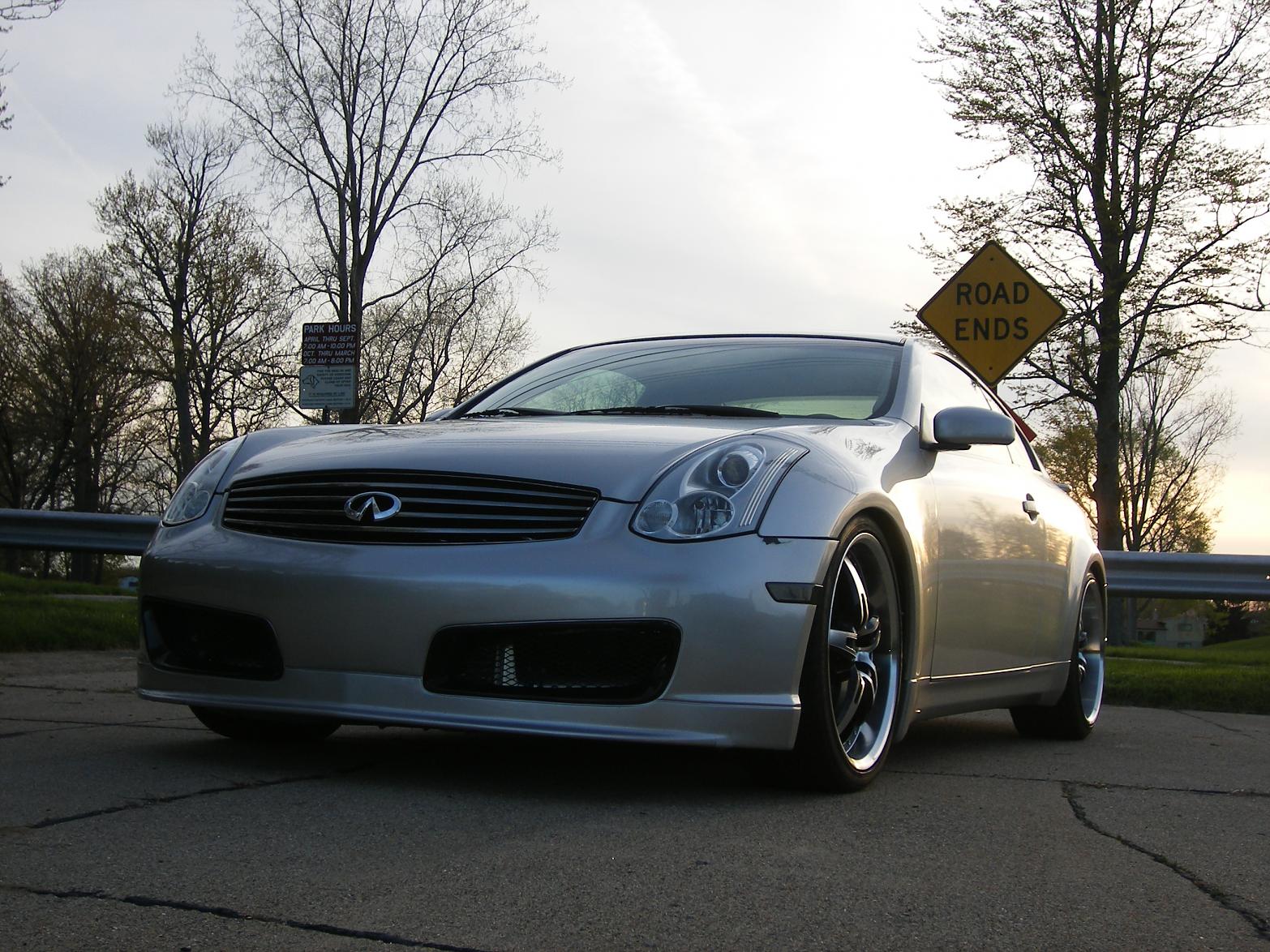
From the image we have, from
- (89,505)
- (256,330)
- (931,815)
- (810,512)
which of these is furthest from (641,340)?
(89,505)

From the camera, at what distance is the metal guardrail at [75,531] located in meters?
8.86

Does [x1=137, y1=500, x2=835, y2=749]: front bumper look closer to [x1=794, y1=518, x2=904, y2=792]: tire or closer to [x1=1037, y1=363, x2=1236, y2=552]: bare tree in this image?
[x1=794, y1=518, x2=904, y2=792]: tire

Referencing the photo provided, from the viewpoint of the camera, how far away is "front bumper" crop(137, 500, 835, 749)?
10.9 feet

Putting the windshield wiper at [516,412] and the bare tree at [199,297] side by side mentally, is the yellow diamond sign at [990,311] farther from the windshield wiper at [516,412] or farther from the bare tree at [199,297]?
the bare tree at [199,297]

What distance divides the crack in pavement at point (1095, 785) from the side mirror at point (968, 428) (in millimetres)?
979

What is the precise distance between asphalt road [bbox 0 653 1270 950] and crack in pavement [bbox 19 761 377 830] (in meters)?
0.01

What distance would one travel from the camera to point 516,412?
4770 mm

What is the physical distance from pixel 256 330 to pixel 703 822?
34268mm

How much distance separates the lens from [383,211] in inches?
908

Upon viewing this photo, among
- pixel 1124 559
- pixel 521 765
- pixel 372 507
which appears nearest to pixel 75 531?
pixel 521 765

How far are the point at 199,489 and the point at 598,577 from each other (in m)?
1.37

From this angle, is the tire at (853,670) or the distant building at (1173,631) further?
the distant building at (1173,631)

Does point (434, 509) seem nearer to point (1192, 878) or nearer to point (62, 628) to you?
point (1192, 878)

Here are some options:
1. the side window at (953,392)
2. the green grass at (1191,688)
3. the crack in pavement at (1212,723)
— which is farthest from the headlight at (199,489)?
the green grass at (1191,688)
